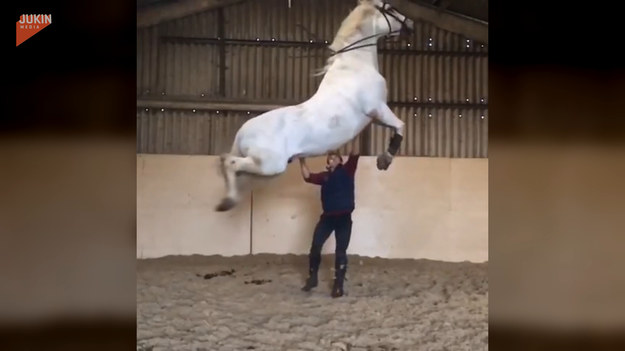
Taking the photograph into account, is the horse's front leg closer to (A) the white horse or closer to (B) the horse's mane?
(A) the white horse

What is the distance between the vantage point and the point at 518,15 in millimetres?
1236

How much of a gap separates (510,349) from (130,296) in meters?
0.76

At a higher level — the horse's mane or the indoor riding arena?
the horse's mane

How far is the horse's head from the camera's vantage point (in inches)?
42.8

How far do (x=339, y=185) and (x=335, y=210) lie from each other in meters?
0.05

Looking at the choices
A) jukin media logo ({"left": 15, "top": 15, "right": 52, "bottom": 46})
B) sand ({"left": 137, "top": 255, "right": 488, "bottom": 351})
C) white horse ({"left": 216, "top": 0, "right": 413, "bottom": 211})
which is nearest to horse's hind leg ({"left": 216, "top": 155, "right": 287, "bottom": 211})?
white horse ({"left": 216, "top": 0, "right": 413, "bottom": 211})

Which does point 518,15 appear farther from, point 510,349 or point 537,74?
point 510,349

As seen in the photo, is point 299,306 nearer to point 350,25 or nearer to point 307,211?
point 307,211

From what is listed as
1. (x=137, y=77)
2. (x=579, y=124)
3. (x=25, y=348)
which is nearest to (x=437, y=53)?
(x=579, y=124)

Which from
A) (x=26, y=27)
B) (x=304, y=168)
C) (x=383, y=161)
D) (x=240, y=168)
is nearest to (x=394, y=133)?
(x=383, y=161)

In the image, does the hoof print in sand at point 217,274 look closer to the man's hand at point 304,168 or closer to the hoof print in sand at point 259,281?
the hoof print in sand at point 259,281

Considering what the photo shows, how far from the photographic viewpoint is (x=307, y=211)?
3.55 ft

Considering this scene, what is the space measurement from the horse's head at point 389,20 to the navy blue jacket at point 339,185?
24cm

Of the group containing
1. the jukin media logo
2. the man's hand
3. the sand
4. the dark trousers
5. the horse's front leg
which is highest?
the jukin media logo
